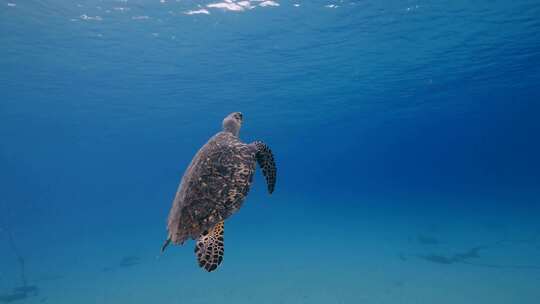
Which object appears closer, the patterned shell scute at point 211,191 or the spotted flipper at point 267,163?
the patterned shell scute at point 211,191

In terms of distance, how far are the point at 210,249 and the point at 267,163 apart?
183 centimetres

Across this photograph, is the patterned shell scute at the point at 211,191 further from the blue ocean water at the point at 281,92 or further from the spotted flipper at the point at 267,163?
the blue ocean water at the point at 281,92

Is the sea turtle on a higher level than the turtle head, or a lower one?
lower

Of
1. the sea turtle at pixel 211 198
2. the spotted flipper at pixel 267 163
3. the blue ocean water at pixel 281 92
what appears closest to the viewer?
the sea turtle at pixel 211 198

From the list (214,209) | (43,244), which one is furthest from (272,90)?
(43,244)

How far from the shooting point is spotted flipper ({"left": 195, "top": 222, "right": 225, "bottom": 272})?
3892 mm

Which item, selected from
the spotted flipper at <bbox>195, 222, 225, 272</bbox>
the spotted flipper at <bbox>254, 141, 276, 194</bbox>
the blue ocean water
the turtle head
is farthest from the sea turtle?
the blue ocean water

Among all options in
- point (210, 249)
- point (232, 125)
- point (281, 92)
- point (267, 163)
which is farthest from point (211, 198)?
point (281, 92)

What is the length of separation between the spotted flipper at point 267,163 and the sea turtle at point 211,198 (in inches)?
16.4

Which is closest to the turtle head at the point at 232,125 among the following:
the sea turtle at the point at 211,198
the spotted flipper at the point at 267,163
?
the spotted flipper at the point at 267,163

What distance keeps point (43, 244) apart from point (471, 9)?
45809 mm

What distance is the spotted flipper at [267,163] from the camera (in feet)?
17.2

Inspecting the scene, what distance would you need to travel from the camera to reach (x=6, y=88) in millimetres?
25859

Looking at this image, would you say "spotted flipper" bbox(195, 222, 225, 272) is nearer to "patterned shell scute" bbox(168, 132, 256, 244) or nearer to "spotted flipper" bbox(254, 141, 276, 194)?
"patterned shell scute" bbox(168, 132, 256, 244)
